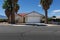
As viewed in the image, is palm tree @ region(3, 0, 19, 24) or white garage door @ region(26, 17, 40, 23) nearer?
palm tree @ region(3, 0, 19, 24)

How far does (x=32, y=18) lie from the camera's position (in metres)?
63.6

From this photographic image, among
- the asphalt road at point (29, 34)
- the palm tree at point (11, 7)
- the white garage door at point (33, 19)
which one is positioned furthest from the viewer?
the white garage door at point (33, 19)

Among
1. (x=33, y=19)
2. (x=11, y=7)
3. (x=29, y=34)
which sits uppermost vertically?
(x=11, y=7)

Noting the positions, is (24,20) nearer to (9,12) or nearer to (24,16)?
(24,16)

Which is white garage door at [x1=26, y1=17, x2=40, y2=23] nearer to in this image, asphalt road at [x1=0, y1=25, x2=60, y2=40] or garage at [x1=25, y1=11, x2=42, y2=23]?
garage at [x1=25, y1=11, x2=42, y2=23]

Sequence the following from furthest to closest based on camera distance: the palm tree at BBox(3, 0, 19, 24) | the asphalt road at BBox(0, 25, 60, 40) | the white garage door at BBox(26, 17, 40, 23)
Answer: the white garage door at BBox(26, 17, 40, 23)
the palm tree at BBox(3, 0, 19, 24)
the asphalt road at BBox(0, 25, 60, 40)

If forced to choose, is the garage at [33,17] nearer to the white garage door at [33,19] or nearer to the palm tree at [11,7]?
the white garage door at [33,19]

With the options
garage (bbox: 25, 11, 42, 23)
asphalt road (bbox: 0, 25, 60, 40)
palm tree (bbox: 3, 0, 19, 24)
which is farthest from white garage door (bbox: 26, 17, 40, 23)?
asphalt road (bbox: 0, 25, 60, 40)

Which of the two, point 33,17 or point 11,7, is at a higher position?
point 11,7

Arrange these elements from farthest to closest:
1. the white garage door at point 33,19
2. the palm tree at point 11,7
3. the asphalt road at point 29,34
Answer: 1. the white garage door at point 33,19
2. the palm tree at point 11,7
3. the asphalt road at point 29,34

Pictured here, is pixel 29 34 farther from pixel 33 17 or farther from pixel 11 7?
pixel 33 17

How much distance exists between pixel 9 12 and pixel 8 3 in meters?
3.07

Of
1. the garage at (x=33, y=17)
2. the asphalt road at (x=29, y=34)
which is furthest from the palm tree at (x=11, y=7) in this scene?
the asphalt road at (x=29, y=34)

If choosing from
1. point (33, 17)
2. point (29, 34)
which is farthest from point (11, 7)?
point (29, 34)
